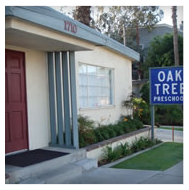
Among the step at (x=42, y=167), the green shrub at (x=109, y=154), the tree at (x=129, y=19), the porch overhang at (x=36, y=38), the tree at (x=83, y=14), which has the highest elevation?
the tree at (x=129, y=19)

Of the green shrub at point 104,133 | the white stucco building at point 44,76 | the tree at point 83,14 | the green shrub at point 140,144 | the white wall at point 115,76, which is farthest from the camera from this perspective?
the tree at point 83,14

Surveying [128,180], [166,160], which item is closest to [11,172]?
[128,180]

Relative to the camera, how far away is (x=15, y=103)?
611 centimetres

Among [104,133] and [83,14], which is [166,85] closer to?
[104,133]

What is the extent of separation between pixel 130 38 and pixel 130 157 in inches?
786

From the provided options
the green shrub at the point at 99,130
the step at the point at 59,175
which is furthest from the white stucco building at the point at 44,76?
the step at the point at 59,175

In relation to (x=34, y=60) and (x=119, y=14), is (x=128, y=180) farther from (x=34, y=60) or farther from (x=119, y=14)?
(x=119, y=14)

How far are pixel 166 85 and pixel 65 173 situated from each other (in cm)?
506

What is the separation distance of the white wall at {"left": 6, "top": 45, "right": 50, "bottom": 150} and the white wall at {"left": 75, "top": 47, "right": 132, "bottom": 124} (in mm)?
1359

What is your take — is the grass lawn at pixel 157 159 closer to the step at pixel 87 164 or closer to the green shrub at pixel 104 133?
the step at pixel 87 164

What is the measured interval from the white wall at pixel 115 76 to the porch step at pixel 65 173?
218cm

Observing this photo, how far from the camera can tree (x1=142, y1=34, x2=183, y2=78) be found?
813 inches

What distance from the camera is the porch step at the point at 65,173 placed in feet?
16.1
